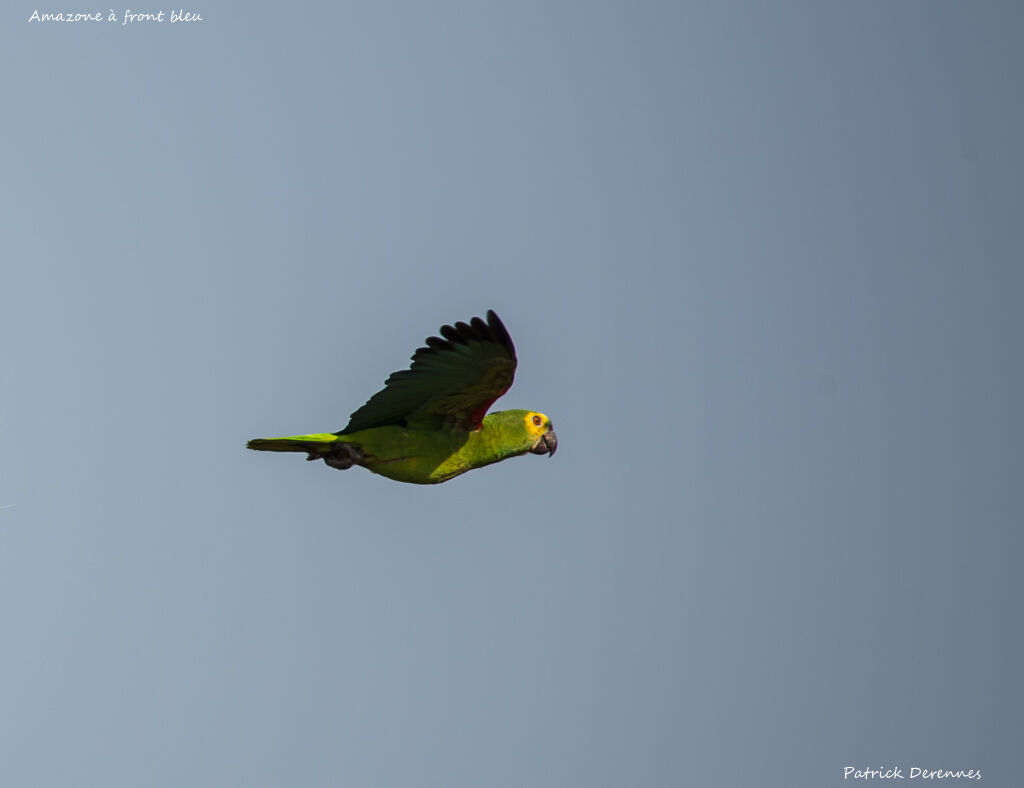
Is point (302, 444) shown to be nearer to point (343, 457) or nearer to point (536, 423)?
point (343, 457)

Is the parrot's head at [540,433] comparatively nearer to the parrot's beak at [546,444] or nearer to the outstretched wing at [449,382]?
the parrot's beak at [546,444]

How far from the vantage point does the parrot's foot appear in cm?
1806

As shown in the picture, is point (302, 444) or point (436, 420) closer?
point (302, 444)

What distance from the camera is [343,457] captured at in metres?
18.1

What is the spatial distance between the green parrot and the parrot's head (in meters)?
0.27

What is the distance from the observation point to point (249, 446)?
17.3m

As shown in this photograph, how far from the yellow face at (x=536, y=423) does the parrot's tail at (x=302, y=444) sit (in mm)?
3159

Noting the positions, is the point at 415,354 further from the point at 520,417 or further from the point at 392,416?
the point at 520,417

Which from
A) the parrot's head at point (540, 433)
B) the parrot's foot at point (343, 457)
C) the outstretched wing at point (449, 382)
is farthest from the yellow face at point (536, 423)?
the parrot's foot at point (343, 457)

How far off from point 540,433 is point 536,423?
0.18 m

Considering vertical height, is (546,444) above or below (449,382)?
below

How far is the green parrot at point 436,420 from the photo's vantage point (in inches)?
685

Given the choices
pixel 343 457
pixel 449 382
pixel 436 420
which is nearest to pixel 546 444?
pixel 436 420

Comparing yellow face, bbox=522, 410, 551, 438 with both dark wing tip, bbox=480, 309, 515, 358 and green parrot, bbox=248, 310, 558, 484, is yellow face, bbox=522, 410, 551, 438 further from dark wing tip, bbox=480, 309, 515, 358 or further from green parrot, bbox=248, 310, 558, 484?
dark wing tip, bbox=480, 309, 515, 358
